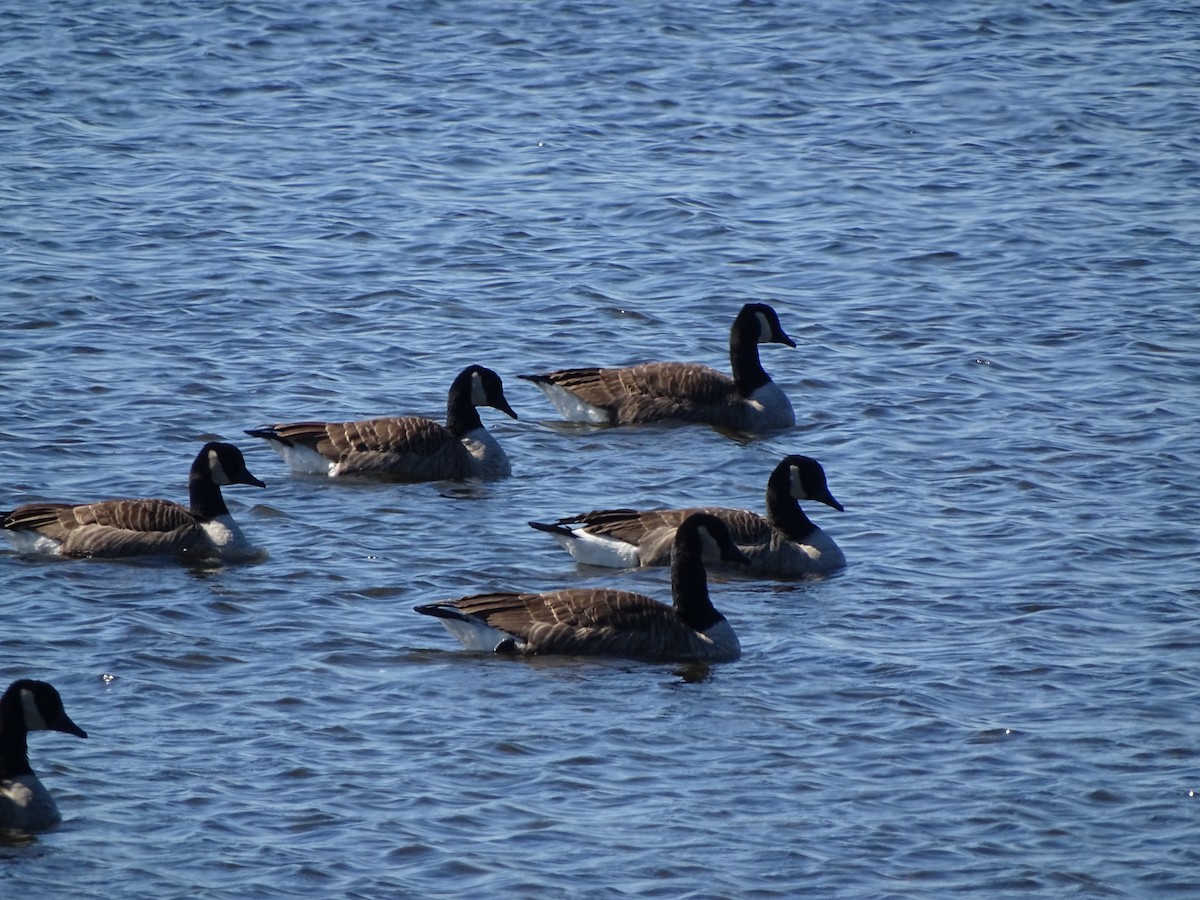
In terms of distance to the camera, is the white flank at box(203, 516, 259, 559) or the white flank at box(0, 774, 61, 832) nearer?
the white flank at box(0, 774, 61, 832)

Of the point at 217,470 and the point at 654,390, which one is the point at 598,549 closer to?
the point at 217,470

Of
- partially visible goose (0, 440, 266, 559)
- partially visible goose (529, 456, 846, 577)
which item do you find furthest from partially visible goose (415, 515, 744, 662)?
partially visible goose (0, 440, 266, 559)

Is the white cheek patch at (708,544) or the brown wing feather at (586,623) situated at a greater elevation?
the white cheek patch at (708,544)

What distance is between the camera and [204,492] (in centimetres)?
1358

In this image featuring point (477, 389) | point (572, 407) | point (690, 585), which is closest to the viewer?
point (690, 585)

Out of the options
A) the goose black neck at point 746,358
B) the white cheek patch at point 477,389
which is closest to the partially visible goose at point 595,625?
the white cheek patch at point 477,389

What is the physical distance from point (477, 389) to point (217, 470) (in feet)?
9.74

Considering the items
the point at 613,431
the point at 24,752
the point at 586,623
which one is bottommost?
the point at 613,431

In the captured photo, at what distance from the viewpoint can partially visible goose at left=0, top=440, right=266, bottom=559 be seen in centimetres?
1300

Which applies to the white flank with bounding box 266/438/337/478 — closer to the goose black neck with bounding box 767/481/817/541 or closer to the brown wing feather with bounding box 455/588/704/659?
the goose black neck with bounding box 767/481/817/541

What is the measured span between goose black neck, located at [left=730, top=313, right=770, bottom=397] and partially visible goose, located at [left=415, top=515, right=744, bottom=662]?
521 centimetres

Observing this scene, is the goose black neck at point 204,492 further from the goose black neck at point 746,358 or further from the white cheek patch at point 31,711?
the goose black neck at point 746,358

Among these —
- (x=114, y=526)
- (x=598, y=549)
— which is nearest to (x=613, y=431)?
(x=598, y=549)

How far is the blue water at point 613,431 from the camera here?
9523mm
